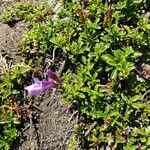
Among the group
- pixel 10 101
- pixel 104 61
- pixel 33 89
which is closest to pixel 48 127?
pixel 10 101

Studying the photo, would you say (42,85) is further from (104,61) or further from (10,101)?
(104,61)

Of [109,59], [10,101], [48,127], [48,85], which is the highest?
[109,59]

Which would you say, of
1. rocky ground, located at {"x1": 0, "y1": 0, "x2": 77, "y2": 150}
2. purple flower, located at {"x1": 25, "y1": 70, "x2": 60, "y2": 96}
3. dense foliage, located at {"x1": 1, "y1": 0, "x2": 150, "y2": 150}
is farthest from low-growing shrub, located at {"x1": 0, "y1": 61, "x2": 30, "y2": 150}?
purple flower, located at {"x1": 25, "y1": 70, "x2": 60, "y2": 96}

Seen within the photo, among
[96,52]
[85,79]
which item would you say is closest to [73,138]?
[85,79]

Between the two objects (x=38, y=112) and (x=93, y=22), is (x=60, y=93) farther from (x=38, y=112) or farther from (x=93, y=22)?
(x=93, y=22)

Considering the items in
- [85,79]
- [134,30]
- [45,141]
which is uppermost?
[134,30]

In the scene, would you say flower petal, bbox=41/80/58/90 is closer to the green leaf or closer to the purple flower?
the purple flower
